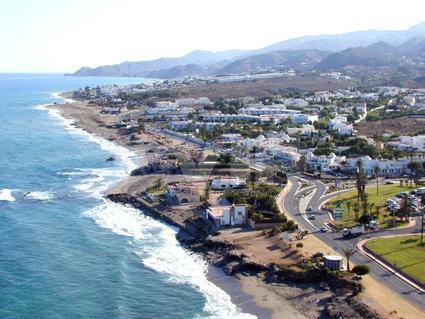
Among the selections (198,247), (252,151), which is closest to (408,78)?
(252,151)

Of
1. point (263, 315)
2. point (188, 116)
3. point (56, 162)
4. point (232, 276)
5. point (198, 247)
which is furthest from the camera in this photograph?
point (188, 116)

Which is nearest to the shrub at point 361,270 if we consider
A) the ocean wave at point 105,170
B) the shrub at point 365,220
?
the shrub at point 365,220

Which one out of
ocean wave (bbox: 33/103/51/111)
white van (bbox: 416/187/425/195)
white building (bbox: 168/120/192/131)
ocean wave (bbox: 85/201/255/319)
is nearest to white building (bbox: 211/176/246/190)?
ocean wave (bbox: 85/201/255/319)

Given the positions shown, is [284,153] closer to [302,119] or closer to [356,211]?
[356,211]

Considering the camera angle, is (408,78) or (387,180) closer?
(387,180)

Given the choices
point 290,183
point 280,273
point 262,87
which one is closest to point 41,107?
point 262,87

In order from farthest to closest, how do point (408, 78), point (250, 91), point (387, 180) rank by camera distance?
point (408, 78), point (250, 91), point (387, 180)

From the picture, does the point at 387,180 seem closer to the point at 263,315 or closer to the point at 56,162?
the point at 263,315

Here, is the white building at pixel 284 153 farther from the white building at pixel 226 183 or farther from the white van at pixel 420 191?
the white van at pixel 420 191
